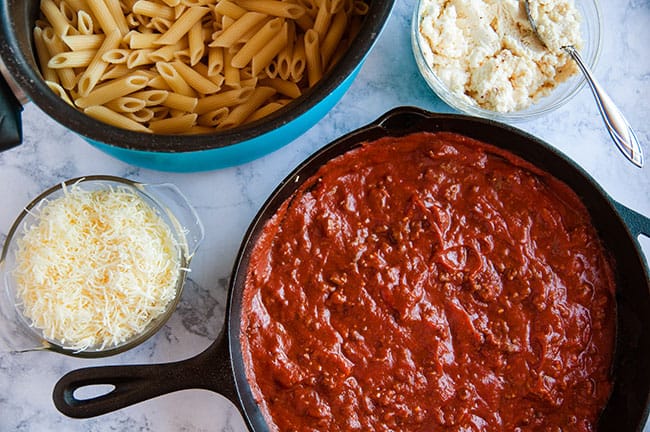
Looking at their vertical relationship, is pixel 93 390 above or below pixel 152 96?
below

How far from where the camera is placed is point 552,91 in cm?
251

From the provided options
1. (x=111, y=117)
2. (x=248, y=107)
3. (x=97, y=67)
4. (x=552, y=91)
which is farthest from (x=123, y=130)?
(x=552, y=91)

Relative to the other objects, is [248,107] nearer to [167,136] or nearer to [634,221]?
[167,136]

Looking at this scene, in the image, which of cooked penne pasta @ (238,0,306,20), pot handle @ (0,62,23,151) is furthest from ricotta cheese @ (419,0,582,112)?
pot handle @ (0,62,23,151)

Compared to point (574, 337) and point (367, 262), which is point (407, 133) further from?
point (574, 337)

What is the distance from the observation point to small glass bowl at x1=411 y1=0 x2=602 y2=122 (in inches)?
96.3

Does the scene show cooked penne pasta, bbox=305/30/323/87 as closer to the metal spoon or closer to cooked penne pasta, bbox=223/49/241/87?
cooked penne pasta, bbox=223/49/241/87

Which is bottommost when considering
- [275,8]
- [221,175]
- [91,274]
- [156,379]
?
[156,379]

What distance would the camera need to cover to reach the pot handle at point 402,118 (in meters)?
2.29

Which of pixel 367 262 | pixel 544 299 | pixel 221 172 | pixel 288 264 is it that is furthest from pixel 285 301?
pixel 544 299

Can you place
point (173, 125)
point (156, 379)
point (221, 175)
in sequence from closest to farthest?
point (156, 379), point (173, 125), point (221, 175)

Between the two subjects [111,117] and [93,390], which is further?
[93,390]

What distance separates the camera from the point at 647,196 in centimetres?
266

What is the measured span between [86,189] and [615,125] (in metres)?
1.66
